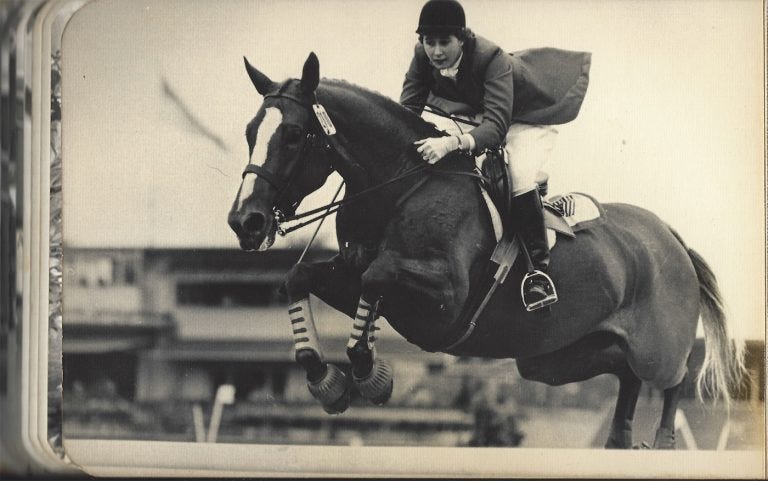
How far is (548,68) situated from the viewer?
130 inches

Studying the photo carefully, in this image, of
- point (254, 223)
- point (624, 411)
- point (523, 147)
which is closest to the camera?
point (254, 223)

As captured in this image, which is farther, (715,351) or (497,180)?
(715,351)

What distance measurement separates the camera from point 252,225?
9.78 feet

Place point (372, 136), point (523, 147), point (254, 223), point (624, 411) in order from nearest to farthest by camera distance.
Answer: point (254, 223)
point (372, 136)
point (523, 147)
point (624, 411)

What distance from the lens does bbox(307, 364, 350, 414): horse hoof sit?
324cm

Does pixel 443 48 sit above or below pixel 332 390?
above

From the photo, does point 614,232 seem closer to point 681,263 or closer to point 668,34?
point 681,263

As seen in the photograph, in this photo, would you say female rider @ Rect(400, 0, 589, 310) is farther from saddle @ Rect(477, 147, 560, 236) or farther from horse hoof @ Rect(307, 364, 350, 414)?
horse hoof @ Rect(307, 364, 350, 414)

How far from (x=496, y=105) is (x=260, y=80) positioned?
88cm

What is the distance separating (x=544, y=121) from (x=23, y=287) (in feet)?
7.15

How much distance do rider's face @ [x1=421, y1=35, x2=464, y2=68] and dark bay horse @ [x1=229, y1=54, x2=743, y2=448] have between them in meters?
0.24

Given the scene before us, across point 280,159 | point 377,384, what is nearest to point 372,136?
point 280,159

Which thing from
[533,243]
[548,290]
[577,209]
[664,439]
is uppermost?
[577,209]

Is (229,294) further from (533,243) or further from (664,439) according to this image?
(664,439)
